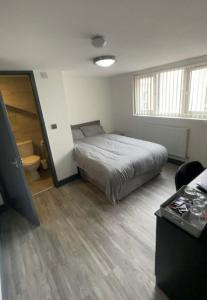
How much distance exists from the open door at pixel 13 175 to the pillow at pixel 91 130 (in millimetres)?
1993

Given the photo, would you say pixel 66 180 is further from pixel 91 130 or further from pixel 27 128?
pixel 27 128

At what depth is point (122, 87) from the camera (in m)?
4.15

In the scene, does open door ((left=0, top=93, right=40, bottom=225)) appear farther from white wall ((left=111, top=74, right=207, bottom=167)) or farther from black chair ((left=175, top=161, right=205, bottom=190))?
white wall ((left=111, top=74, right=207, bottom=167))

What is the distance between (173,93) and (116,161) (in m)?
1.97

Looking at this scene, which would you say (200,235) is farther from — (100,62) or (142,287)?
(100,62)

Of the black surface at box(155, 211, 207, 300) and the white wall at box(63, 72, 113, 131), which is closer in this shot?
the black surface at box(155, 211, 207, 300)

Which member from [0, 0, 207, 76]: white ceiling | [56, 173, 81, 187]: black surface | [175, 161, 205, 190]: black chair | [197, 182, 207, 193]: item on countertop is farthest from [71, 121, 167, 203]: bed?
[0, 0, 207, 76]: white ceiling

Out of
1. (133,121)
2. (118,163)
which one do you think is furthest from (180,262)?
(133,121)

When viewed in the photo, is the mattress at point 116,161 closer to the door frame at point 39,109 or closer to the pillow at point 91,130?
the door frame at point 39,109

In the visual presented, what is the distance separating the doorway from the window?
2443 millimetres

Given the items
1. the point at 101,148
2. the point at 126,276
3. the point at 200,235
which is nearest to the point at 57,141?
the point at 101,148

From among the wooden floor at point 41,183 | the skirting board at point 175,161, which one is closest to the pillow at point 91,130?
the wooden floor at point 41,183

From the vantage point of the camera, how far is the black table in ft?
3.12

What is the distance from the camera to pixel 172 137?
339cm
